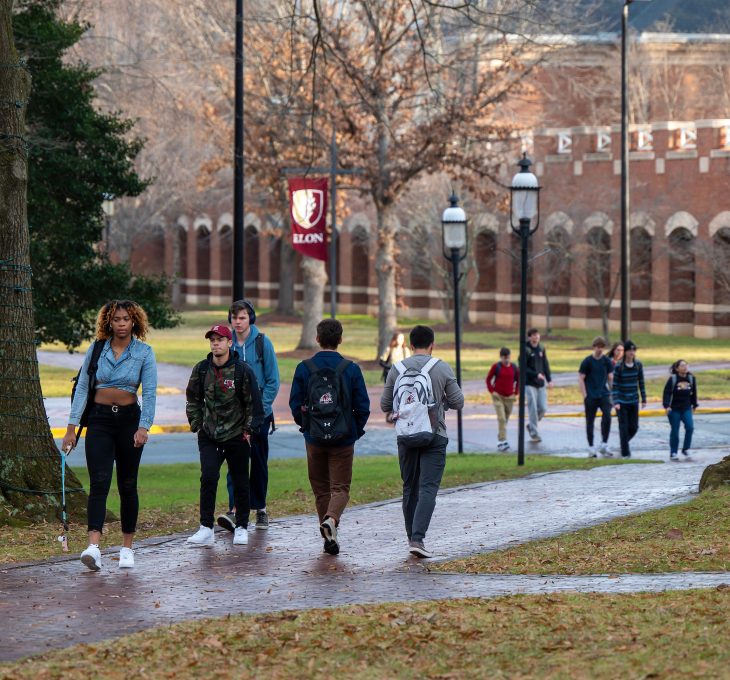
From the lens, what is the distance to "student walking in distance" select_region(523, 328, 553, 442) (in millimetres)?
20922

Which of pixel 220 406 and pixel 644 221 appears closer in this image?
pixel 220 406

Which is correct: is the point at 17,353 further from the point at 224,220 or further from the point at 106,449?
the point at 224,220

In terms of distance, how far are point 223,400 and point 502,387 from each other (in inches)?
443

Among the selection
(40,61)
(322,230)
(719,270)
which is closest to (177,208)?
(719,270)

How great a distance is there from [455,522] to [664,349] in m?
30.6

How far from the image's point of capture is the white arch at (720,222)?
145ft

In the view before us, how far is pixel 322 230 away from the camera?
29875mm

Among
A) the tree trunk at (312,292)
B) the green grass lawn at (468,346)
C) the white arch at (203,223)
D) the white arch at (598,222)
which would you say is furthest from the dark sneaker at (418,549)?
the white arch at (203,223)

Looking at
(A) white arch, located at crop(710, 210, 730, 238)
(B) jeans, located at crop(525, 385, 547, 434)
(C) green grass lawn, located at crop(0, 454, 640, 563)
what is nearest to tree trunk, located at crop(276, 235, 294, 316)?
(A) white arch, located at crop(710, 210, 730, 238)

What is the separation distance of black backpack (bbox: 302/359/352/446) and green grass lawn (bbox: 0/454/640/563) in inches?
74.2

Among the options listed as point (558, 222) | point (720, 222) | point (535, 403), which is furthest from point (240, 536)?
point (558, 222)

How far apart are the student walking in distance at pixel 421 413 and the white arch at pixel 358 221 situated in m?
48.1

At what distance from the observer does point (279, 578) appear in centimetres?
900

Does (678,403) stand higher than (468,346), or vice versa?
(678,403)
